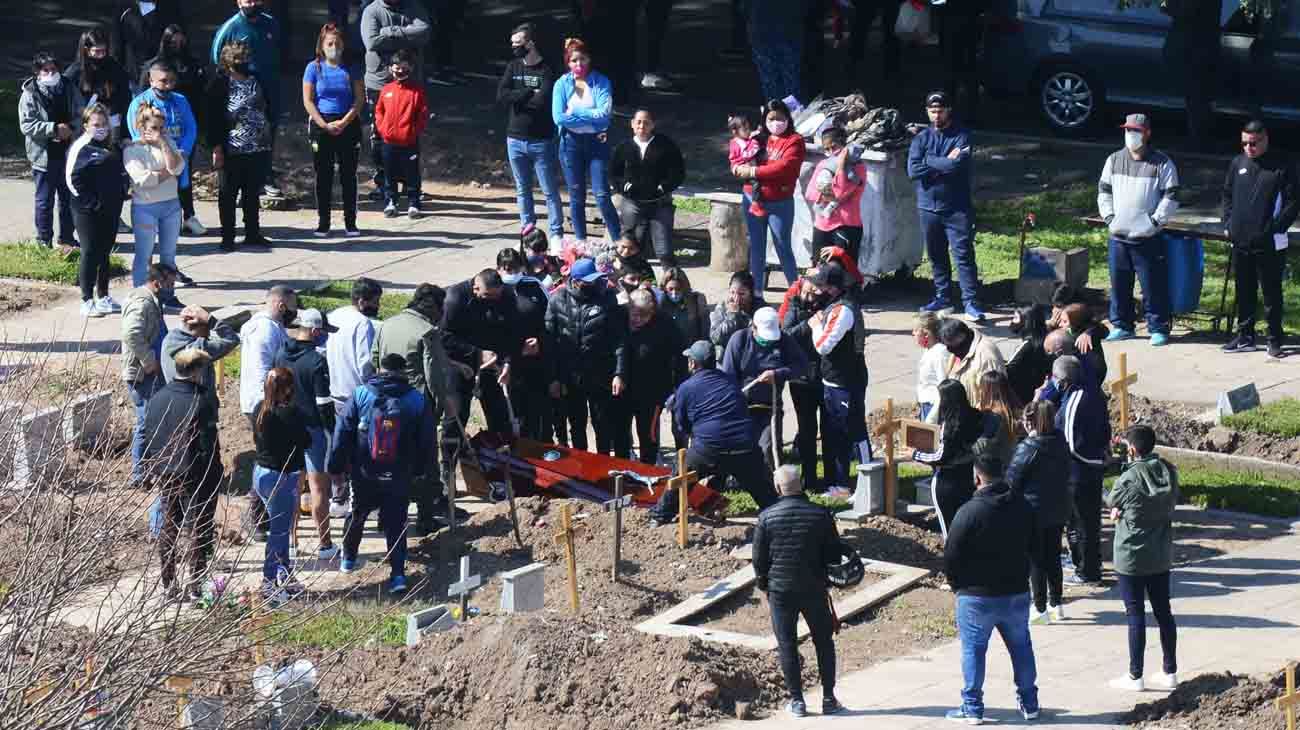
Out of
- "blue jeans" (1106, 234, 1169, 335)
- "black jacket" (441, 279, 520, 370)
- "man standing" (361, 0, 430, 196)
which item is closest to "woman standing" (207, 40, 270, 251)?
"man standing" (361, 0, 430, 196)

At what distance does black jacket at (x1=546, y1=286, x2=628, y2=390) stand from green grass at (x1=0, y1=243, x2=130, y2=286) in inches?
235

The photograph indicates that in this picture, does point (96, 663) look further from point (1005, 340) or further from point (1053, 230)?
point (1053, 230)

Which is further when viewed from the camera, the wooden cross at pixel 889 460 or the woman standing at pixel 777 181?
the woman standing at pixel 777 181

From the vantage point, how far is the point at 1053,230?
22.4 meters

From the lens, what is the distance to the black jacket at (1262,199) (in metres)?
18.8

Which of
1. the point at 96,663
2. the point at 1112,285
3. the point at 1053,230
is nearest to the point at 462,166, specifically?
the point at 1053,230

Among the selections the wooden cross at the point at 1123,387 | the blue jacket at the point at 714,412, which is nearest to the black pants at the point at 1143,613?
the blue jacket at the point at 714,412

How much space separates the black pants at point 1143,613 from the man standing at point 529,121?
9114 mm

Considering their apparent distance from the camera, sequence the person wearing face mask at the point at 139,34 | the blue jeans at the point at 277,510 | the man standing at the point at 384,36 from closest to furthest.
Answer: the blue jeans at the point at 277,510 < the man standing at the point at 384,36 < the person wearing face mask at the point at 139,34

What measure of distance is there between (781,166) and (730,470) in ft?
16.3

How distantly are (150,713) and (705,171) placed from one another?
13.2 metres

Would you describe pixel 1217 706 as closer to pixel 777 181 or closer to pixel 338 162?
pixel 777 181

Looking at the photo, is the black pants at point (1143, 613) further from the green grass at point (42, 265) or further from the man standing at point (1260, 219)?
the green grass at point (42, 265)

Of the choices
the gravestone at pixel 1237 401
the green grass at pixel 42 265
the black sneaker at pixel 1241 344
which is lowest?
the gravestone at pixel 1237 401
